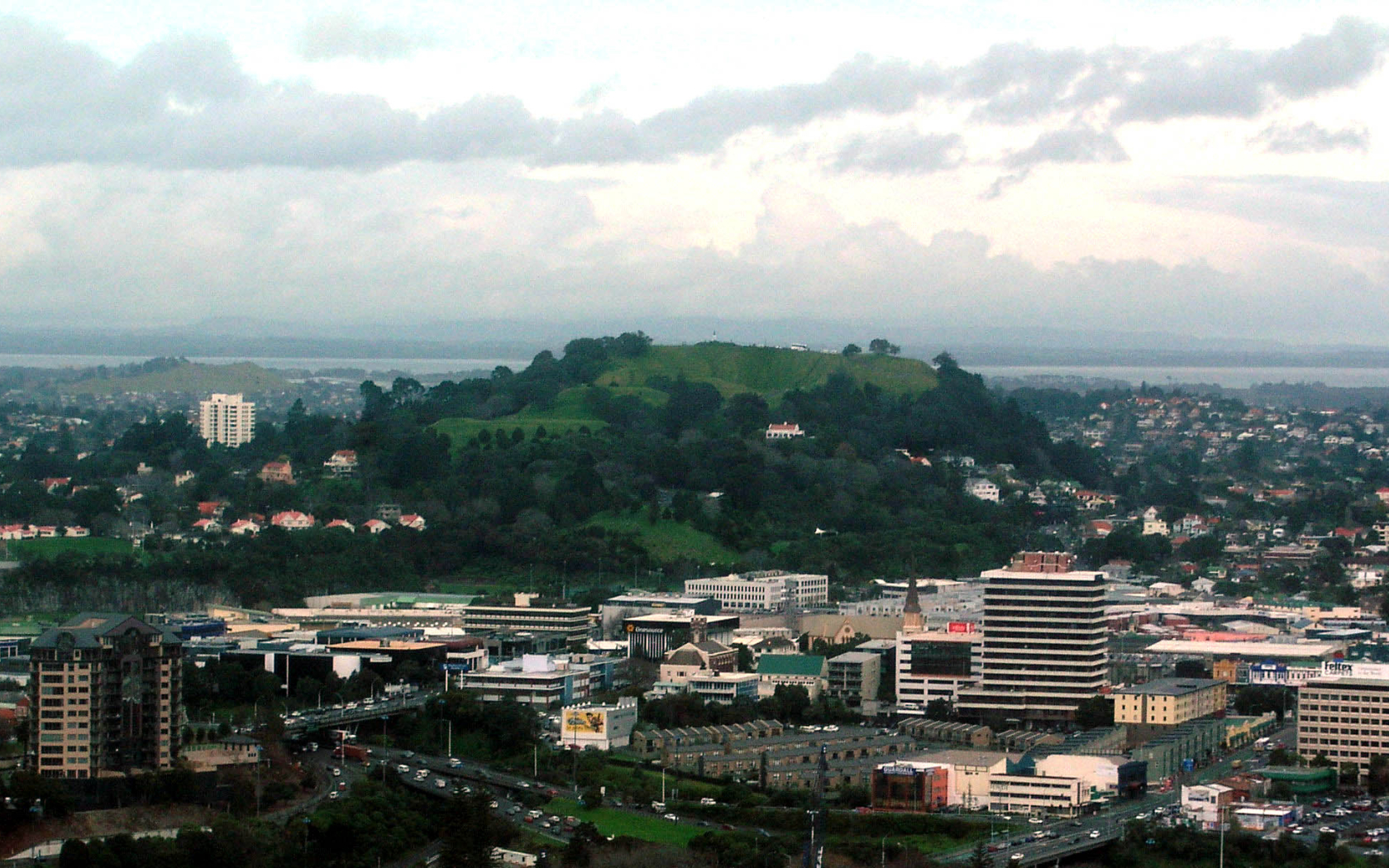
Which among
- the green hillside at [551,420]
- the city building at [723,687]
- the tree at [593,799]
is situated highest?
the green hillside at [551,420]

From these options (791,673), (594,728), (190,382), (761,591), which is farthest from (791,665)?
(190,382)

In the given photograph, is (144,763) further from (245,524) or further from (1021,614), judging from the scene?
(245,524)

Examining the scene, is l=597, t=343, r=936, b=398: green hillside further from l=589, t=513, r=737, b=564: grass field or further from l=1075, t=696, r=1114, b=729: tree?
l=1075, t=696, r=1114, b=729: tree

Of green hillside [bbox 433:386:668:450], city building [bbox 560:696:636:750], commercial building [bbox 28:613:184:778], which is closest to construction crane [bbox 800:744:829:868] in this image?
city building [bbox 560:696:636:750]

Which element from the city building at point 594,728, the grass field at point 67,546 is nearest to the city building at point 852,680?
the city building at point 594,728

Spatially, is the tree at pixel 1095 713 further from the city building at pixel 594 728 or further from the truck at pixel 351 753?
the truck at pixel 351 753

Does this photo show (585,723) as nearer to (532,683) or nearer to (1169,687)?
(532,683)

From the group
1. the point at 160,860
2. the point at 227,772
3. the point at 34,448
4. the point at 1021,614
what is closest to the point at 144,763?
the point at 227,772
